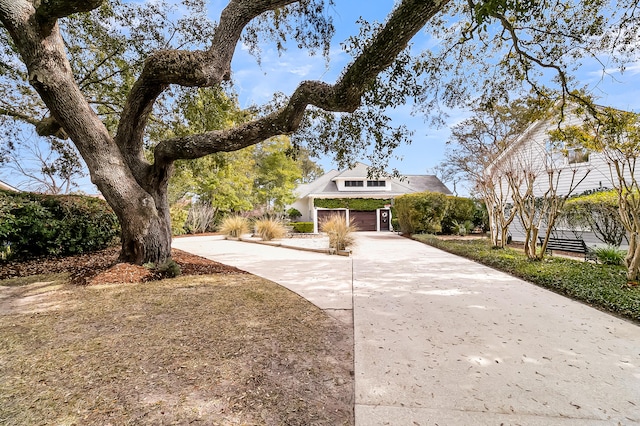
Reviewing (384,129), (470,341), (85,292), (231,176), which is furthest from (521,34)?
(231,176)

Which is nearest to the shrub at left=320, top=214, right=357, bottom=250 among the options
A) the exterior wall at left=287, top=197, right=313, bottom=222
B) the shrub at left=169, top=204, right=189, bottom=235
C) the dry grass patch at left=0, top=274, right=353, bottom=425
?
the dry grass patch at left=0, top=274, right=353, bottom=425

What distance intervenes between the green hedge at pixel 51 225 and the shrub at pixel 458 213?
1414cm

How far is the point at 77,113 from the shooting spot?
4.62 m

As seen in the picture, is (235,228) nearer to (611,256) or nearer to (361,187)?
(361,187)

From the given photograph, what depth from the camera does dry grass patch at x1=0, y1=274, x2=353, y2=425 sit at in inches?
63.6

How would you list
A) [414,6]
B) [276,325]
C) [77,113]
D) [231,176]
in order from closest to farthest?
[276,325] < [414,6] < [77,113] < [231,176]

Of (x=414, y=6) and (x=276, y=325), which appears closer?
(x=276, y=325)

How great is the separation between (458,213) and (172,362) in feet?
50.2

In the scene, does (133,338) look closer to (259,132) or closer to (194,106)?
(259,132)

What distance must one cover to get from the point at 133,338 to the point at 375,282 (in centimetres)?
354

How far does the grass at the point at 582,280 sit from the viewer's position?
3.62 metres

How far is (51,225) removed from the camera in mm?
6398

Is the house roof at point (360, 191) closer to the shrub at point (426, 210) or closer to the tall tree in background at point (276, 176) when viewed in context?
the tall tree in background at point (276, 176)

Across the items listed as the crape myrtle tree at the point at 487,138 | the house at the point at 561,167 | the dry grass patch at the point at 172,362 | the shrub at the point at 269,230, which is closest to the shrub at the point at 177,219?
the shrub at the point at 269,230
